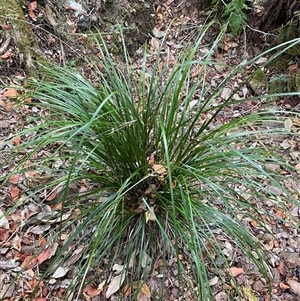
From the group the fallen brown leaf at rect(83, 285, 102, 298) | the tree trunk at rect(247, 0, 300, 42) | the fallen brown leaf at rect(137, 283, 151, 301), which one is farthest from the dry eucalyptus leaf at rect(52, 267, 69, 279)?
the tree trunk at rect(247, 0, 300, 42)

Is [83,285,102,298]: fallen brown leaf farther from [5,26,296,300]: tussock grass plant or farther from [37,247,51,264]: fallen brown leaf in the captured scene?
[37,247,51,264]: fallen brown leaf

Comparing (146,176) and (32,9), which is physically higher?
(32,9)

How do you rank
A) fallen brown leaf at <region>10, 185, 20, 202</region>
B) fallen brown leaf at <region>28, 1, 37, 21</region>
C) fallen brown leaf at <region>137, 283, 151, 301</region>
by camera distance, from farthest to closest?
fallen brown leaf at <region>28, 1, 37, 21</region> → fallen brown leaf at <region>10, 185, 20, 202</region> → fallen brown leaf at <region>137, 283, 151, 301</region>

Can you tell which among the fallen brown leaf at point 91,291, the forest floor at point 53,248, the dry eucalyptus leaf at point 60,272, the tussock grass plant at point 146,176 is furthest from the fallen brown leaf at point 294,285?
the dry eucalyptus leaf at point 60,272

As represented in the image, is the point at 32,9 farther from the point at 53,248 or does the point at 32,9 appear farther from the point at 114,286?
the point at 114,286

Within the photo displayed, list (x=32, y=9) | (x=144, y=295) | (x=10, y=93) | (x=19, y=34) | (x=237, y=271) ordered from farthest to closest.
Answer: (x=32, y=9) < (x=19, y=34) < (x=10, y=93) < (x=237, y=271) < (x=144, y=295)

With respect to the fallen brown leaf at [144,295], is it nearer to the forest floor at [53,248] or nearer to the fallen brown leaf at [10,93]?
the forest floor at [53,248]

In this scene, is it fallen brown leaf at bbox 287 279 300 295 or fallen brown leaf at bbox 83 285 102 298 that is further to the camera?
fallen brown leaf at bbox 287 279 300 295

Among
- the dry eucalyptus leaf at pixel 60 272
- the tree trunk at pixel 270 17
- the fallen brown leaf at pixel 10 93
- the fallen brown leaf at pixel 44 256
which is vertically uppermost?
the fallen brown leaf at pixel 10 93

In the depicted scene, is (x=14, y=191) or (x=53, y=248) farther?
(x=14, y=191)

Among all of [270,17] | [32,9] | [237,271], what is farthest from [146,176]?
[270,17]

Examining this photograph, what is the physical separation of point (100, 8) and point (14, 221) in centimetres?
184

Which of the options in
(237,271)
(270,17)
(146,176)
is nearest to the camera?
(146,176)

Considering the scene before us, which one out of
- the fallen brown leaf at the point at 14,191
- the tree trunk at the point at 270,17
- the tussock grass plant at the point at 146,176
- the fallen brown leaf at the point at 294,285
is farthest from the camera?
the tree trunk at the point at 270,17
